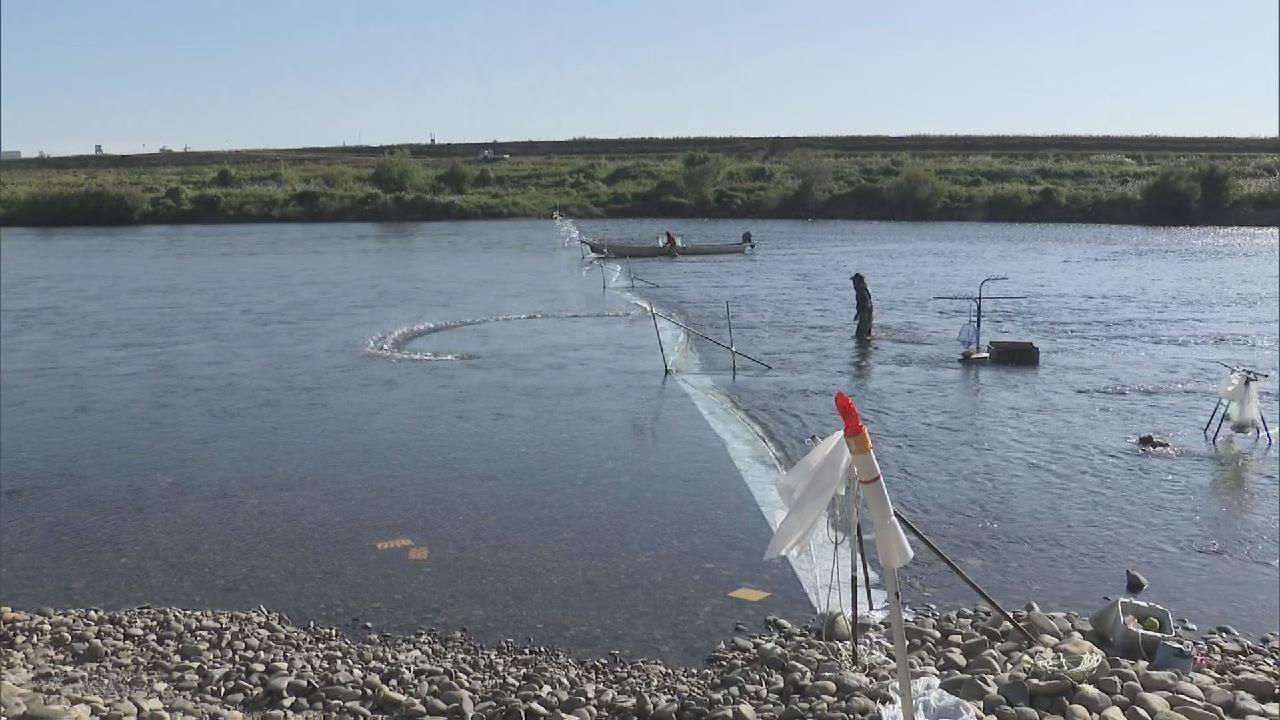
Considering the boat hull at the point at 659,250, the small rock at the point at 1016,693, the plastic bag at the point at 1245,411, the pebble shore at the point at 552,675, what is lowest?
the pebble shore at the point at 552,675

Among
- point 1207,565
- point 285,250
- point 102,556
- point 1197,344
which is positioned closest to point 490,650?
point 102,556

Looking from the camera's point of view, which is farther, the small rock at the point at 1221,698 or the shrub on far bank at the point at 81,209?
the shrub on far bank at the point at 81,209

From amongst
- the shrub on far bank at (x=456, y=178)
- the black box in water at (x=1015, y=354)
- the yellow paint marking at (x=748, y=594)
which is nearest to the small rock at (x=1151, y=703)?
the yellow paint marking at (x=748, y=594)

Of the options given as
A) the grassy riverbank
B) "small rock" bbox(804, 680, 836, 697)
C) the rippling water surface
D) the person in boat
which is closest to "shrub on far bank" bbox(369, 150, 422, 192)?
the grassy riverbank

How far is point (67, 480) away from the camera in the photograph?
15.6 m

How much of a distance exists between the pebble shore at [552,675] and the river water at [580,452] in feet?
2.14

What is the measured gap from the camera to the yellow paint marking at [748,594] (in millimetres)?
11016

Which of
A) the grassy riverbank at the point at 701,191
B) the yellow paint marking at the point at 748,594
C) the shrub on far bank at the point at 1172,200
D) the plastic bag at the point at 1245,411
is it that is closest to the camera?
the yellow paint marking at the point at 748,594

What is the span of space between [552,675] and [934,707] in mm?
2959

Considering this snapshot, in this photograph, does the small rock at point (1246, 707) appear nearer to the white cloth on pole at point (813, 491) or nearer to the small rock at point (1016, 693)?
the small rock at point (1016, 693)

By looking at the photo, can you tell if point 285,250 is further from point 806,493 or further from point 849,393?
point 806,493

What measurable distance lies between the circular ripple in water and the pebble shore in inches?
584

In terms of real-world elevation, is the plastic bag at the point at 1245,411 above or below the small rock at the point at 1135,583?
above

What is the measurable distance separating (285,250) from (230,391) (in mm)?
35739
